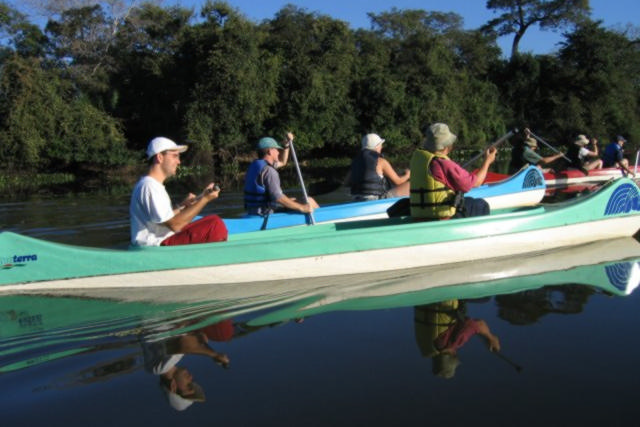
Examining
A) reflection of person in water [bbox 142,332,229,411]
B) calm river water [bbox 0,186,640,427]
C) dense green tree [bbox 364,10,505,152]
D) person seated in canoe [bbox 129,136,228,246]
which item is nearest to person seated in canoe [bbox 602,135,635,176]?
calm river water [bbox 0,186,640,427]

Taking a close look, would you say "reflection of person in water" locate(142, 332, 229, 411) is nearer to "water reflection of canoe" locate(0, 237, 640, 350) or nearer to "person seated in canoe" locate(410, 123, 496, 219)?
"water reflection of canoe" locate(0, 237, 640, 350)

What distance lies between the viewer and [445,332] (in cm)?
357

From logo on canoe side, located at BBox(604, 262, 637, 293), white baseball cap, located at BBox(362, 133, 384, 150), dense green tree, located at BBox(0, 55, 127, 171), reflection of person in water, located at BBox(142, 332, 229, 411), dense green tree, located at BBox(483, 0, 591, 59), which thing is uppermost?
dense green tree, located at BBox(483, 0, 591, 59)

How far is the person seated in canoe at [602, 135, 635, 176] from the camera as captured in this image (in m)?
13.1

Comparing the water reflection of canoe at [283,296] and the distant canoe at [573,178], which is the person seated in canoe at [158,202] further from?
the distant canoe at [573,178]

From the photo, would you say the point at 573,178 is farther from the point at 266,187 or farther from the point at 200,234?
the point at 200,234

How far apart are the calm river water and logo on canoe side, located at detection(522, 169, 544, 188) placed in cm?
469

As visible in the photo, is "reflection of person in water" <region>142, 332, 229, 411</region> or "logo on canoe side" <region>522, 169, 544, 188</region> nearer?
"reflection of person in water" <region>142, 332, 229, 411</region>

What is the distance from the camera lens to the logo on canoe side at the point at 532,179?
9.52m

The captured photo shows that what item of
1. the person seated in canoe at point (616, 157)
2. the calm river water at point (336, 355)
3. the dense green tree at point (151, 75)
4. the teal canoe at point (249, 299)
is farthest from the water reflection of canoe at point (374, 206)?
the dense green tree at point (151, 75)

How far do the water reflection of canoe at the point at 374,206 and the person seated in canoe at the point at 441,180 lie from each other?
6.00 feet

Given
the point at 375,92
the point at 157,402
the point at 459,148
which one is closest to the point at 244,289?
the point at 157,402

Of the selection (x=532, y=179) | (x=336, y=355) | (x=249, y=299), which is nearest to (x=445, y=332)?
(x=336, y=355)

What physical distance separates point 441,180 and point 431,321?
63.7 inches
